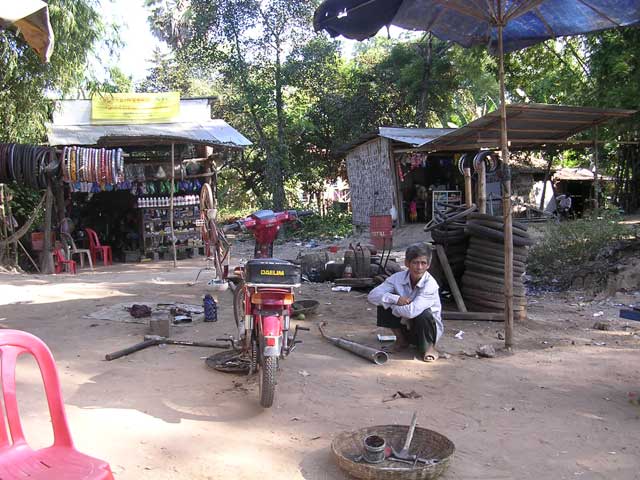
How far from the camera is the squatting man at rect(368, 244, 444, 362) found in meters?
5.11

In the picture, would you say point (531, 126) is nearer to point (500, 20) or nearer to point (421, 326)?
point (500, 20)

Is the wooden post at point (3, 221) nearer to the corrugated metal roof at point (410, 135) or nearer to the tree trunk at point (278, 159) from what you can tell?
the tree trunk at point (278, 159)

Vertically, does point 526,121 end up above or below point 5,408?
above

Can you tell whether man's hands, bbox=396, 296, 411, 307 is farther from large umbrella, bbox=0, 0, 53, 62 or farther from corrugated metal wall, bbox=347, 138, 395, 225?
corrugated metal wall, bbox=347, 138, 395, 225

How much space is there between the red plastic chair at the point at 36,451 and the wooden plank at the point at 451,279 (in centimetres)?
516

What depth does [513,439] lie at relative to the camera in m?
3.50

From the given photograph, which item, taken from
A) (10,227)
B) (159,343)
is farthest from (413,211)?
(159,343)

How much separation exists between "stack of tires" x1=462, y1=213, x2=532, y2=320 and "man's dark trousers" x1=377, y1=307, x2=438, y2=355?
1.85 m

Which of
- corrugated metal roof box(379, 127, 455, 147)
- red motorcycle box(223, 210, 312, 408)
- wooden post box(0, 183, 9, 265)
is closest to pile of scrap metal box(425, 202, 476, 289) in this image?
red motorcycle box(223, 210, 312, 408)

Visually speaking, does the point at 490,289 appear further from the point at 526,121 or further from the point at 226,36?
the point at 226,36

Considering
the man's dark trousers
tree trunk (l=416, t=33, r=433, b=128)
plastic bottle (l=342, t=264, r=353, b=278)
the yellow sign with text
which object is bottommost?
the man's dark trousers

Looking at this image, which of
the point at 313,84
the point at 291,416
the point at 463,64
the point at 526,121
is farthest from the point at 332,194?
the point at 291,416

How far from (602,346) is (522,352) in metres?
0.88

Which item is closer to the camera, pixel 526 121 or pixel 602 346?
pixel 602 346
